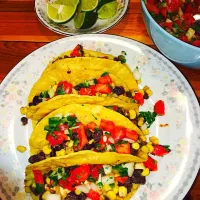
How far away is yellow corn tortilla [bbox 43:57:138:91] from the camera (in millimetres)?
2641

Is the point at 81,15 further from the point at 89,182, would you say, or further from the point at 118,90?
the point at 89,182

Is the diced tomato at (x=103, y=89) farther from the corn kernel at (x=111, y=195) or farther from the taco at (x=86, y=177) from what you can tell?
the corn kernel at (x=111, y=195)

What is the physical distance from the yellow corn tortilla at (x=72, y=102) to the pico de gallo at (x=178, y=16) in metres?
0.58

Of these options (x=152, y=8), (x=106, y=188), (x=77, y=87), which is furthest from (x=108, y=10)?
(x=106, y=188)

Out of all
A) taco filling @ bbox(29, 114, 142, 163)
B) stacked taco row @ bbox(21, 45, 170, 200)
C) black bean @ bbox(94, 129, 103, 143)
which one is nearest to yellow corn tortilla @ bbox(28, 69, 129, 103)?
stacked taco row @ bbox(21, 45, 170, 200)

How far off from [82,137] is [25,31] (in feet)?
3.83

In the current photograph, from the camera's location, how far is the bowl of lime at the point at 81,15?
9.57 feet

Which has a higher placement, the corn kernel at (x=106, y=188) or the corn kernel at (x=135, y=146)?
the corn kernel at (x=135, y=146)

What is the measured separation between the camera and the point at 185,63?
256cm

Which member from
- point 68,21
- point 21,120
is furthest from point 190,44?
point 21,120

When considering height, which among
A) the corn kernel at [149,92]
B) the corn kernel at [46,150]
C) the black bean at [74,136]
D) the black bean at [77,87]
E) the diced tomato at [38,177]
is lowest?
the diced tomato at [38,177]

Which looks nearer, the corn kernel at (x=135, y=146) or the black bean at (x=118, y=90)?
the corn kernel at (x=135, y=146)

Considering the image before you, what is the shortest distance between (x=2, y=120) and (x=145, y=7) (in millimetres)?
1292

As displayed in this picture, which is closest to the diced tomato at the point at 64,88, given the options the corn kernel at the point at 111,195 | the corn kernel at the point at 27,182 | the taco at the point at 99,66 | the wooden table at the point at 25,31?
the taco at the point at 99,66
